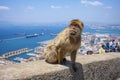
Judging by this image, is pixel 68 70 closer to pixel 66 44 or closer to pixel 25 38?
pixel 66 44

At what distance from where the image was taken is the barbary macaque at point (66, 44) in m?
3.12

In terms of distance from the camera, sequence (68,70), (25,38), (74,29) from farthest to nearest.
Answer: (25,38) < (68,70) < (74,29)

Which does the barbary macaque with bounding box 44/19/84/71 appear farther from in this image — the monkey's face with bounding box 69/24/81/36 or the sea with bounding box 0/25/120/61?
the sea with bounding box 0/25/120/61

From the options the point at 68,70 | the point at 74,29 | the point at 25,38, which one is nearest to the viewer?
the point at 74,29

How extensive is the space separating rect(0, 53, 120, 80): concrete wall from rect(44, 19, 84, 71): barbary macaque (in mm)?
135

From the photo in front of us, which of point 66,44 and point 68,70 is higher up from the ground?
point 66,44

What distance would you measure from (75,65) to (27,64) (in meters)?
0.80

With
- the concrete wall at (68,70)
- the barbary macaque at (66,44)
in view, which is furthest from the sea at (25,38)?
the barbary macaque at (66,44)

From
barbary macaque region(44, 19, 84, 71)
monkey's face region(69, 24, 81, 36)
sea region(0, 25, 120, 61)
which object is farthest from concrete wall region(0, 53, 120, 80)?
sea region(0, 25, 120, 61)

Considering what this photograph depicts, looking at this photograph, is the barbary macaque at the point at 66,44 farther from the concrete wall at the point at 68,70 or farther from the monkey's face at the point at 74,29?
the concrete wall at the point at 68,70

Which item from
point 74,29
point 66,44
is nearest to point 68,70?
point 66,44

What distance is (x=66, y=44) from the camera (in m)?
3.20

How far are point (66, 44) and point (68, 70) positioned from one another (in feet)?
1.35

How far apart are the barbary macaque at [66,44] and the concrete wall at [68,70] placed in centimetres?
14
